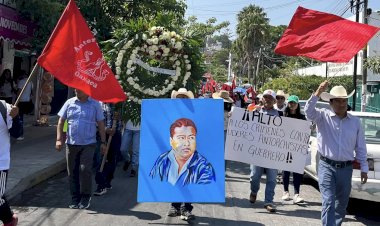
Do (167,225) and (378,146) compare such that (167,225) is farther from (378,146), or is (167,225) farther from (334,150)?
(378,146)

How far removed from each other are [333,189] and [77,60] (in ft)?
11.1

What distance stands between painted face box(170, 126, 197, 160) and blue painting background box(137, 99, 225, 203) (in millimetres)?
80

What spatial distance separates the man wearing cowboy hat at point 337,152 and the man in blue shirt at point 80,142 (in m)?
3.08

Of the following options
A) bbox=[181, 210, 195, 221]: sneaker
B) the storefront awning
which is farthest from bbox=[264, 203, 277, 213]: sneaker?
the storefront awning

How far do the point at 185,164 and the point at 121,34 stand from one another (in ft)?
9.10

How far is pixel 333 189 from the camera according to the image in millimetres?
5520

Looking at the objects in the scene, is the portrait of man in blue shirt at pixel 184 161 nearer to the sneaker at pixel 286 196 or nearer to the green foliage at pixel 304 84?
the sneaker at pixel 286 196

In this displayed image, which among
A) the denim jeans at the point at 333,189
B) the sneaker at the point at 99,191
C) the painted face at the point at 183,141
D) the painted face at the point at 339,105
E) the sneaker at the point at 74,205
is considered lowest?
the sneaker at the point at 74,205

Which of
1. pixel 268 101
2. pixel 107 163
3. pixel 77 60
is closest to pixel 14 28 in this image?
pixel 107 163

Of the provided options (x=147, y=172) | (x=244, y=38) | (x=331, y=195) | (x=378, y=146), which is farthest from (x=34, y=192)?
(x=244, y=38)

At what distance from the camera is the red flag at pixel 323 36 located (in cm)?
579

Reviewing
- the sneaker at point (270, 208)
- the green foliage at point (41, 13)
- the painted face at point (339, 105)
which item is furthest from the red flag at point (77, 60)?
the green foliage at point (41, 13)

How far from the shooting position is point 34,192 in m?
8.06

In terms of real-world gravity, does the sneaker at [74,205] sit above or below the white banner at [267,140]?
below
